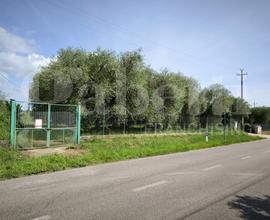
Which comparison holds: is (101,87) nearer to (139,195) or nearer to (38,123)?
(38,123)

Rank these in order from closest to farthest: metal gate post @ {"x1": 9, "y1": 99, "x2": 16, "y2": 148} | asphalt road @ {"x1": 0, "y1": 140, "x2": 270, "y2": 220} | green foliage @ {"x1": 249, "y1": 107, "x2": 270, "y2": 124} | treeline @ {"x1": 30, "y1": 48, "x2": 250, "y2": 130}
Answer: asphalt road @ {"x1": 0, "y1": 140, "x2": 270, "y2": 220} < metal gate post @ {"x1": 9, "y1": 99, "x2": 16, "y2": 148} < treeline @ {"x1": 30, "y1": 48, "x2": 250, "y2": 130} < green foliage @ {"x1": 249, "y1": 107, "x2": 270, "y2": 124}

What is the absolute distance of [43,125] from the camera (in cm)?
1716

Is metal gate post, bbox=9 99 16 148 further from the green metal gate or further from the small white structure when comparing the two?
the small white structure

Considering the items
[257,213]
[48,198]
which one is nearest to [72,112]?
[48,198]

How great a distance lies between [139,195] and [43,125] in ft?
37.3

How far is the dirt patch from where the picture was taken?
578 inches

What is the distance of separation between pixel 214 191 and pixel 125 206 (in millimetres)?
2562

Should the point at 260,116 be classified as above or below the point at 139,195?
above

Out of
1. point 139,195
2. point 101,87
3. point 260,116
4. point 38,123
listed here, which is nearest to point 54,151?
point 38,123

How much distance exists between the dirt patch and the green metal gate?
706 mm

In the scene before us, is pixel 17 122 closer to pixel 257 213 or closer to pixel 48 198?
pixel 48 198

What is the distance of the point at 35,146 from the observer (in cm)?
1659

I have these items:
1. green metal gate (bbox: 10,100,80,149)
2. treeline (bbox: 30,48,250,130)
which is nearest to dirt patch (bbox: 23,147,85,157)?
green metal gate (bbox: 10,100,80,149)

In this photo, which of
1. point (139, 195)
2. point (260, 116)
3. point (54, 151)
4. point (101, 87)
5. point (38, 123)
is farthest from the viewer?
point (260, 116)
